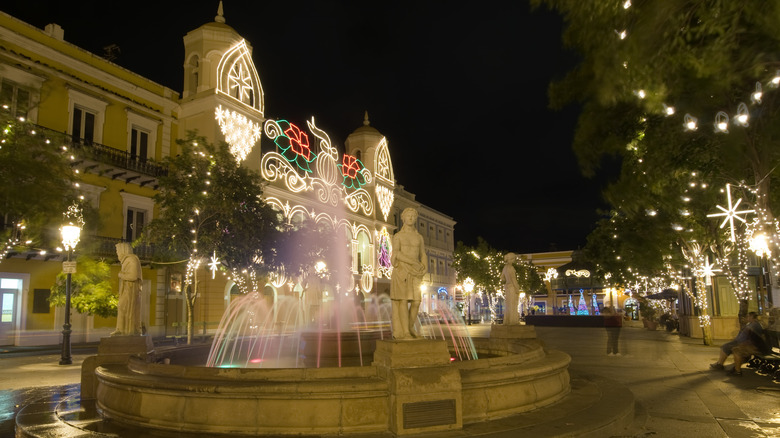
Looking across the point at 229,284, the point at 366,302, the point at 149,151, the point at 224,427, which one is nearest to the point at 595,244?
the point at 366,302

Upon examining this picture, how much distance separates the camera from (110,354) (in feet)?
31.2

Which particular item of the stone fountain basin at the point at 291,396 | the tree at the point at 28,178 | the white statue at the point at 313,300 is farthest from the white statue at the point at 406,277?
the white statue at the point at 313,300

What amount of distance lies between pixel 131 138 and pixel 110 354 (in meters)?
20.6

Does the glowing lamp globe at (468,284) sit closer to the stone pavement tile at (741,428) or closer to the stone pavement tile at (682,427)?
the stone pavement tile at (682,427)

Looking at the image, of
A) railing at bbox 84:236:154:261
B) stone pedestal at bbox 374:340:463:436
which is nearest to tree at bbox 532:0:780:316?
stone pedestal at bbox 374:340:463:436

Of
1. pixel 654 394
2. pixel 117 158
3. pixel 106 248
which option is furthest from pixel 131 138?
pixel 654 394

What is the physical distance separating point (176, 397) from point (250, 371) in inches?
37.4

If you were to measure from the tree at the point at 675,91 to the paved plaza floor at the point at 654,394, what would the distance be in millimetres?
3186

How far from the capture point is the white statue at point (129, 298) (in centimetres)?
1029

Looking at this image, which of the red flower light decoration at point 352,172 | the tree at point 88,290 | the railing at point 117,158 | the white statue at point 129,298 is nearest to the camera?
the white statue at point 129,298

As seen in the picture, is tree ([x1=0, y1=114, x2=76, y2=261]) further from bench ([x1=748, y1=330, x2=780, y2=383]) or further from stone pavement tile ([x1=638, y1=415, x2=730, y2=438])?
bench ([x1=748, y1=330, x2=780, y2=383])

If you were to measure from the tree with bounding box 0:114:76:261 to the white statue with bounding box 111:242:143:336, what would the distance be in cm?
490

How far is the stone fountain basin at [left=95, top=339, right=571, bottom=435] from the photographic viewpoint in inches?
251

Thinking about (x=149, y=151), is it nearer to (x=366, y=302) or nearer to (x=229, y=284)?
(x=229, y=284)
